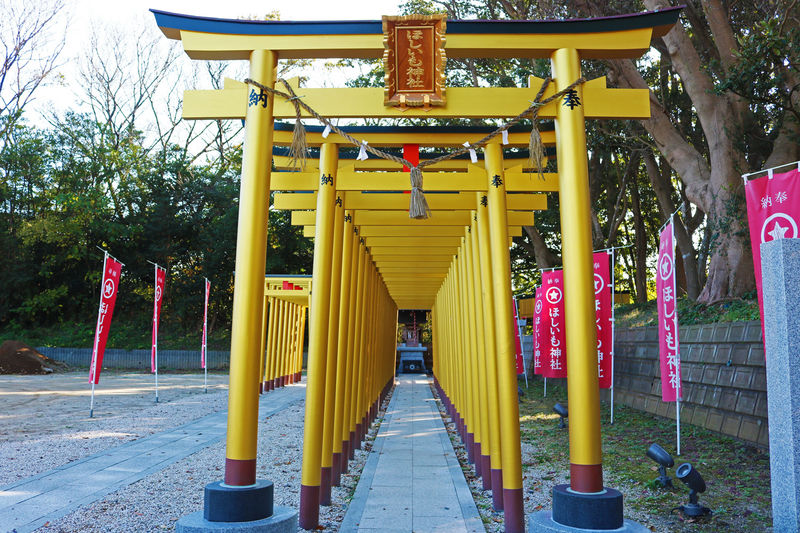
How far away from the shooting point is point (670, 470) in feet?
21.6

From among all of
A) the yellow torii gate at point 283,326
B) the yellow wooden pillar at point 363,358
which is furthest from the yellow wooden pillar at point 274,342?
the yellow wooden pillar at point 363,358

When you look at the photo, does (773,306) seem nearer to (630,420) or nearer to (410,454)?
(410,454)

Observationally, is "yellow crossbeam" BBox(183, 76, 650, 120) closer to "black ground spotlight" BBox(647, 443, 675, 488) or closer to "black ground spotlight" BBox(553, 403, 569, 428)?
"black ground spotlight" BBox(647, 443, 675, 488)

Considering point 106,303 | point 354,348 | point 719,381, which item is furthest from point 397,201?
point 106,303

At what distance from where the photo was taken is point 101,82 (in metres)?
32.0

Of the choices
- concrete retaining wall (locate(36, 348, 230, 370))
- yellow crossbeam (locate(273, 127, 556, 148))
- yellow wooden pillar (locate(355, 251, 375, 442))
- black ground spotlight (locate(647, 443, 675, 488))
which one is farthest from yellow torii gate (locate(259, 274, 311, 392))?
black ground spotlight (locate(647, 443, 675, 488))

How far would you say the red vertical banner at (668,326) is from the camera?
7.23 metres

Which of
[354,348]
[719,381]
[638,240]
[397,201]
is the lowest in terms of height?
[719,381]

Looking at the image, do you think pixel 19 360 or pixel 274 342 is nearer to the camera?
pixel 274 342

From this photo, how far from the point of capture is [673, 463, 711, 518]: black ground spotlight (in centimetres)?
492

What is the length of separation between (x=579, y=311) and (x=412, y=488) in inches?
145

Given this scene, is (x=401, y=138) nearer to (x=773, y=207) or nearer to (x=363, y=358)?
(x=773, y=207)

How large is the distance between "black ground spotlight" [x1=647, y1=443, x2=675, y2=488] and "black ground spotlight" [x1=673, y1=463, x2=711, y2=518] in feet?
1.90

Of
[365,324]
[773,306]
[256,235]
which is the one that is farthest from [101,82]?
[773,306]
